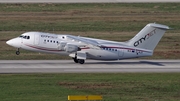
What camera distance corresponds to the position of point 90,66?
5003 centimetres

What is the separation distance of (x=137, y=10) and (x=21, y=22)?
2097cm

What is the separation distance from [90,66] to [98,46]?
201 centimetres

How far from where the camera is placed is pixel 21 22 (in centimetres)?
7894

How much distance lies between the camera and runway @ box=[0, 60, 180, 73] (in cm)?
4700

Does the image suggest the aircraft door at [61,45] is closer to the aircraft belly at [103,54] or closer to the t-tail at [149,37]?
the aircraft belly at [103,54]

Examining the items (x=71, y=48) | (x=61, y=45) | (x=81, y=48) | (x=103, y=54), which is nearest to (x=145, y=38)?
(x=103, y=54)

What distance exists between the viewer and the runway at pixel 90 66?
47000mm

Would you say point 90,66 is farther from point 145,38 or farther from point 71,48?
point 145,38

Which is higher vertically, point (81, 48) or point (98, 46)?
point (98, 46)

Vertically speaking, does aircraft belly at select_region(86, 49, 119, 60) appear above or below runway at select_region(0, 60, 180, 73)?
above

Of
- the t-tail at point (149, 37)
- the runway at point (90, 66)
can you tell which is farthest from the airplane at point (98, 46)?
the runway at point (90, 66)

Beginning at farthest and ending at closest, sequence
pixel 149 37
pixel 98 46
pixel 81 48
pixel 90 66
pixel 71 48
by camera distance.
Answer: pixel 81 48 < pixel 149 37 < pixel 71 48 < pixel 98 46 < pixel 90 66

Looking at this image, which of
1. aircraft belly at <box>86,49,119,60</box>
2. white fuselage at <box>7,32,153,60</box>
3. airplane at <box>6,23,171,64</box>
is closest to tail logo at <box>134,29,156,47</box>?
airplane at <box>6,23,171,64</box>

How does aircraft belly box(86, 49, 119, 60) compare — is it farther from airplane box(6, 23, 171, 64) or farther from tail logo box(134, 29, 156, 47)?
tail logo box(134, 29, 156, 47)
